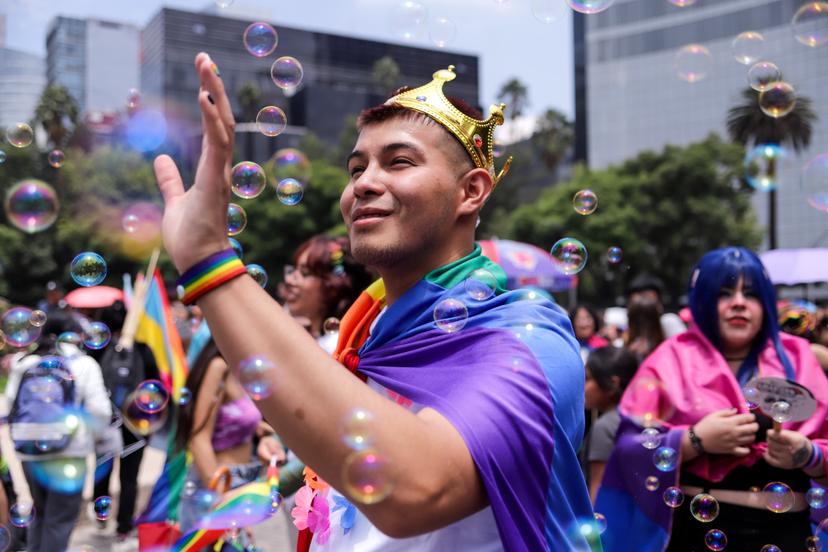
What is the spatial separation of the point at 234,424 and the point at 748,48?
3.27 metres

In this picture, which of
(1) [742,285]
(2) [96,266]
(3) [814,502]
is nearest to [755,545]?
(3) [814,502]

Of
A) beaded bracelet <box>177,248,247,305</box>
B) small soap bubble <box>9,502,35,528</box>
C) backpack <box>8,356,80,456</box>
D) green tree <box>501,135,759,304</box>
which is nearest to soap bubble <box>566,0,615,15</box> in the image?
beaded bracelet <box>177,248,247,305</box>

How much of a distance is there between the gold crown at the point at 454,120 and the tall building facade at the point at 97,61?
8587cm

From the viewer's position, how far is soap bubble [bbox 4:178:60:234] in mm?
3412

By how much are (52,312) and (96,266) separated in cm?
297

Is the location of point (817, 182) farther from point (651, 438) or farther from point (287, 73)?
point (287, 73)

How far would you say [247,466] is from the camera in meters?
4.16

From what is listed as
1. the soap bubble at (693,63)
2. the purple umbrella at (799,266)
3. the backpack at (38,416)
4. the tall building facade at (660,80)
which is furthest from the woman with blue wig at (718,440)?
the tall building facade at (660,80)

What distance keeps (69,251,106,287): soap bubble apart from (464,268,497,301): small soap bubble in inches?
51.2

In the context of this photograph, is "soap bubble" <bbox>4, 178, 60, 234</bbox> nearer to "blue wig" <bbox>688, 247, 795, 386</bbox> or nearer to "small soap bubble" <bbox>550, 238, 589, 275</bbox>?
"small soap bubble" <bbox>550, 238, 589, 275</bbox>

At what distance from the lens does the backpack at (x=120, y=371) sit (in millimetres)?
6203

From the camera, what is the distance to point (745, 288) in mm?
3041

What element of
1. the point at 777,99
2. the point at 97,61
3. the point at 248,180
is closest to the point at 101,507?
the point at 248,180

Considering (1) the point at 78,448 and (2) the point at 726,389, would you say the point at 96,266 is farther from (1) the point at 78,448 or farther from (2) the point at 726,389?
(1) the point at 78,448
